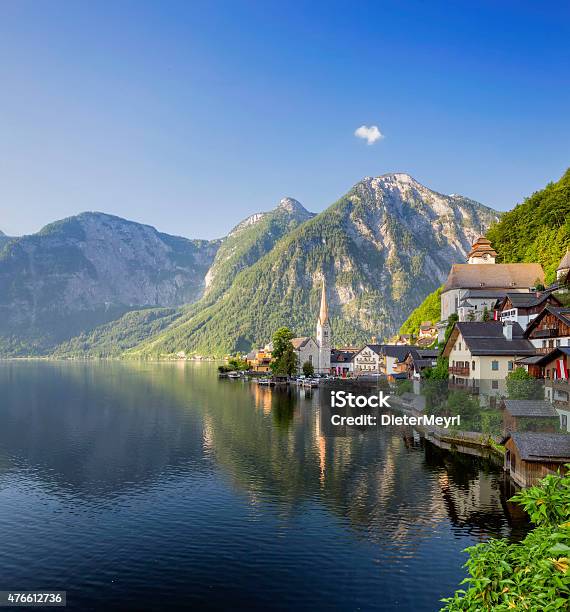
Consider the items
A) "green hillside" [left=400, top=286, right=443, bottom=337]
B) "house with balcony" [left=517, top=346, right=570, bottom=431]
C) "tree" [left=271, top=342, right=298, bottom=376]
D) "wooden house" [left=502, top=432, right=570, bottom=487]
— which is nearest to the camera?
"wooden house" [left=502, top=432, right=570, bottom=487]

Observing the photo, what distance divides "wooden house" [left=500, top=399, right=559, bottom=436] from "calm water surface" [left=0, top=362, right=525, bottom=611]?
6165 mm

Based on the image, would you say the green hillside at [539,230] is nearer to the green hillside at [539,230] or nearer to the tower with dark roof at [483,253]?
the green hillside at [539,230]

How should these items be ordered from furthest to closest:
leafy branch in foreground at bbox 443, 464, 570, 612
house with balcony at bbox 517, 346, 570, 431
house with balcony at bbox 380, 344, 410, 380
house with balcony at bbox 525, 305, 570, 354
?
house with balcony at bbox 380, 344, 410, 380 → house with balcony at bbox 525, 305, 570, 354 → house with balcony at bbox 517, 346, 570, 431 → leafy branch in foreground at bbox 443, 464, 570, 612

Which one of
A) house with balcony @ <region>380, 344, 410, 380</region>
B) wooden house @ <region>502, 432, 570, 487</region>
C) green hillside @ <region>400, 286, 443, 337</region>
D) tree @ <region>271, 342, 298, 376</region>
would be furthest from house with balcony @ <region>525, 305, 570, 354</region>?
tree @ <region>271, 342, 298, 376</region>

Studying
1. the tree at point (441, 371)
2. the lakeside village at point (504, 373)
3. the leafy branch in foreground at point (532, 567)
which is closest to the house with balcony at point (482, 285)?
the lakeside village at point (504, 373)

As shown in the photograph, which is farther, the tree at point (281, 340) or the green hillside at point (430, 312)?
the tree at point (281, 340)

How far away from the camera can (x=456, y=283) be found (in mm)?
118438

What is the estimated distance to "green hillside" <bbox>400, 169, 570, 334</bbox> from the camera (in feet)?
401

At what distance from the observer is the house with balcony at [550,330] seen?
64938 millimetres

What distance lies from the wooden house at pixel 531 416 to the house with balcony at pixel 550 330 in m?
11.4

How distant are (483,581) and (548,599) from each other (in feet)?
4.92

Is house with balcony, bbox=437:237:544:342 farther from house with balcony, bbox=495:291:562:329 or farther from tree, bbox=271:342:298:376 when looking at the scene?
tree, bbox=271:342:298:376

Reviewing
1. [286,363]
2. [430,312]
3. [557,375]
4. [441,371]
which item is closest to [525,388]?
[557,375]

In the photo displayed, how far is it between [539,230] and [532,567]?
14709cm
